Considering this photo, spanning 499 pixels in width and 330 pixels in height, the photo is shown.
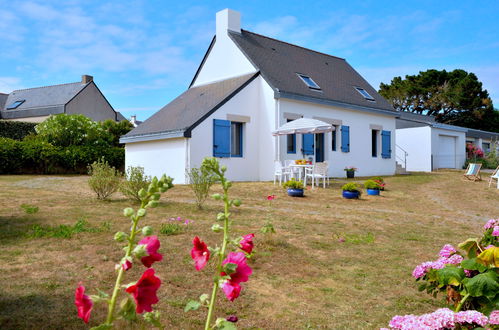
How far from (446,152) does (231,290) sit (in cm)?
2935

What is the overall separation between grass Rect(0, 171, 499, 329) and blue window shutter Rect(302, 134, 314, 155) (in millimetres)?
7476

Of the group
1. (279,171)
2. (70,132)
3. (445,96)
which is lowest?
(279,171)

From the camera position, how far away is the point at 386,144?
2141 cm

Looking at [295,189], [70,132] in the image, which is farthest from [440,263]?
[70,132]

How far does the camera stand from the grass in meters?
3.56

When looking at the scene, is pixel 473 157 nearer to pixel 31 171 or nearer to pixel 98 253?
pixel 31 171

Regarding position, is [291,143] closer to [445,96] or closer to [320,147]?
[320,147]

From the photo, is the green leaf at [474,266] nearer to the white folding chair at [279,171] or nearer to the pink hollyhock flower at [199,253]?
the pink hollyhock flower at [199,253]

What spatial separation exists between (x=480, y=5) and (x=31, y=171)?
18829mm

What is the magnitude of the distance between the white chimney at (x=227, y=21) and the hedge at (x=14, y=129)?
13634 millimetres

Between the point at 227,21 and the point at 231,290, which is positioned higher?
the point at 227,21

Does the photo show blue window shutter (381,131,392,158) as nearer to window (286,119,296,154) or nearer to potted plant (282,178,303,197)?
window (286,119,296,154)

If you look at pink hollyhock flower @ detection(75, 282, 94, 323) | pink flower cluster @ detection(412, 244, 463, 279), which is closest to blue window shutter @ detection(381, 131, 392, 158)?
pink flower cluster @ detection(412, 244, 463, 279)

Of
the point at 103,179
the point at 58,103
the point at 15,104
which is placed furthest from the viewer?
the point at 15,104
